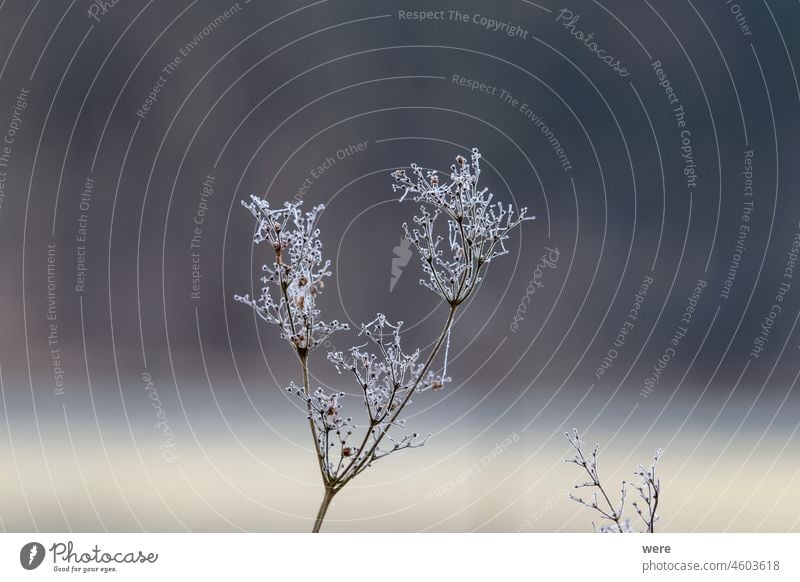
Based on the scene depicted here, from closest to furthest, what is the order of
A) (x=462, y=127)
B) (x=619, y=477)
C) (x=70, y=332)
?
(x=619, y=477)
(x=70, y=332)
(x=462, y=127)

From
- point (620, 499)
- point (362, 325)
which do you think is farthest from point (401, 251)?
point (620, 499)

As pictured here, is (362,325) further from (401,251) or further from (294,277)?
(401,251)

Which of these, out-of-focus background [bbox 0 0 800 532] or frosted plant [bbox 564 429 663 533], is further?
out-of-focus background [bbox 0 0 800 532]

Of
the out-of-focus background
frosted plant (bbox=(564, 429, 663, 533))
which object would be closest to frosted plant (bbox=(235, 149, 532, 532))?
the out-of-focus background

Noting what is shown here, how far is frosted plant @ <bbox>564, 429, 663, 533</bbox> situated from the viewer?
4.09 ft

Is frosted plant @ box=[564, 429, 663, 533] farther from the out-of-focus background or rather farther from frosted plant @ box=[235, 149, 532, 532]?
frosted plant @ box=[235, 149, 532, 532]

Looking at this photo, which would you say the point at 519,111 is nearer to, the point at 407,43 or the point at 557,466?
the point at 407,43

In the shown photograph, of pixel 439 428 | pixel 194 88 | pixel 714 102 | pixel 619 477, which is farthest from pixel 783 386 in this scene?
pixel 194 88

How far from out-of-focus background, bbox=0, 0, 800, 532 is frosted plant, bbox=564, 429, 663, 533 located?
6 centimetres

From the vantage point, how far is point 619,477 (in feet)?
4.36

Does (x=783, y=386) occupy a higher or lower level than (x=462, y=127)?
lower

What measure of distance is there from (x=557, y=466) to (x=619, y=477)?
169 millimetres

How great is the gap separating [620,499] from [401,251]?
2.25 feet

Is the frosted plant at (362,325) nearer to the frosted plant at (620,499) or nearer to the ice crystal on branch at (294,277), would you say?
the ice crystal on branch at (294,277)
